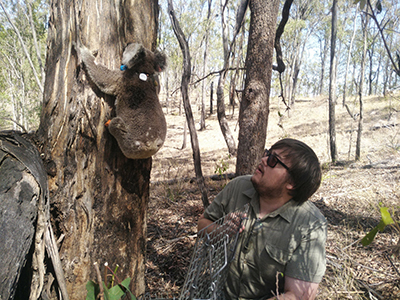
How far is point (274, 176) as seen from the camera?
1.95 meters

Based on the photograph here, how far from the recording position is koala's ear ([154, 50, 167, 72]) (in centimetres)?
214

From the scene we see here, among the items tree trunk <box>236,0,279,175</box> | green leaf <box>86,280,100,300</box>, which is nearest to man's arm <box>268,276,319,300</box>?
green leaf <box>86,280,100,300</box>

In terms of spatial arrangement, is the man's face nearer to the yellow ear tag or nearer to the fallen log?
the yellow ear tag

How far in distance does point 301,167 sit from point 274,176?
194 millimetres

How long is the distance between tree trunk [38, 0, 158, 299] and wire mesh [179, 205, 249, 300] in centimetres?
53

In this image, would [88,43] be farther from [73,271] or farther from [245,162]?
[245,162]

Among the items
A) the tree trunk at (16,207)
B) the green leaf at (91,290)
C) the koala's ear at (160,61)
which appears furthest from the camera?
the koala's ear at (160,61)

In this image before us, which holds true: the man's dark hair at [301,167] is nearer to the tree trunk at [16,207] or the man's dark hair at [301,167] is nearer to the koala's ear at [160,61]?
the koala's ear at [160,61]

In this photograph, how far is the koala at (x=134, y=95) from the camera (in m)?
1.73

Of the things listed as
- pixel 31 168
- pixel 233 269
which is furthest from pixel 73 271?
pixel 233 269

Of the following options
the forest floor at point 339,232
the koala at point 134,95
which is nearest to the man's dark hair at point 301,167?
the forest floor at point 339,232

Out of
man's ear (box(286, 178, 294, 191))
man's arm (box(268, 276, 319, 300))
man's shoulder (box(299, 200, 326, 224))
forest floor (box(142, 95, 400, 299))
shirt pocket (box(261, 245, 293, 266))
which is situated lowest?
forest floor (box(142, 95, 400, 299))

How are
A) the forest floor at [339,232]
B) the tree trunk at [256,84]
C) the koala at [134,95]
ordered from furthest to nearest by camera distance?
the tree trunk at [256,84], the forest floor at [339,232], the koala at [134,95]

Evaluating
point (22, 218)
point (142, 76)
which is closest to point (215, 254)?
point (22, 218)
